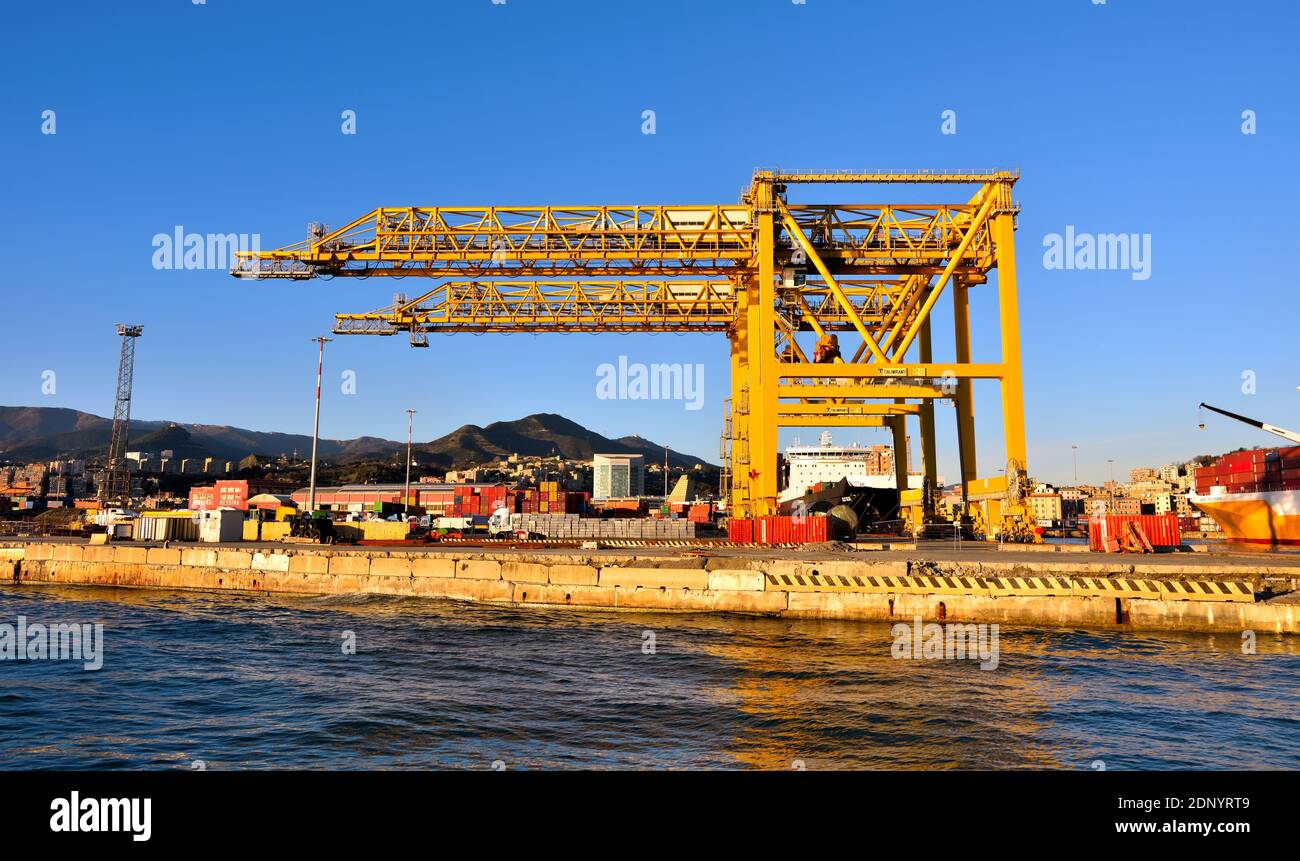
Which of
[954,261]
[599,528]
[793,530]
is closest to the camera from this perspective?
[793,530]

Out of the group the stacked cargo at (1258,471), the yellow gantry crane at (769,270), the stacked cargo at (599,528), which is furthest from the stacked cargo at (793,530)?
the stacked cargo at (1258,471)

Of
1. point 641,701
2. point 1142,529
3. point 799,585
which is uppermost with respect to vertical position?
point 1142,529

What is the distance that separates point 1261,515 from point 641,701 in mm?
41919

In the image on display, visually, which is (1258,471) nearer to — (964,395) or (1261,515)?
(1261,515)

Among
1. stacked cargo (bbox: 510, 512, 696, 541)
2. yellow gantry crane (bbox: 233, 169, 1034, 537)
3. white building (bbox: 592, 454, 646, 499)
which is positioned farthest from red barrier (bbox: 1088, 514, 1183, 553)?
white building (bbox: 592, 454, 646, 499)

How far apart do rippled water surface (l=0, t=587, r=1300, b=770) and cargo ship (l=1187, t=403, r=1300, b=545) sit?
2307cm

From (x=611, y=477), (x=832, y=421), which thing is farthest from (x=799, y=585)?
(x=611, y=477)

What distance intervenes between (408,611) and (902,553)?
1752 cm

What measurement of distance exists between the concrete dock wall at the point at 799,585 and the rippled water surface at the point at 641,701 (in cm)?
100

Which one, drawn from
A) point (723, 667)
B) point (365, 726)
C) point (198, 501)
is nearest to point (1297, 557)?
point (723, 667)

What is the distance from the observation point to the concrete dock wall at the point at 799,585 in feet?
73.7

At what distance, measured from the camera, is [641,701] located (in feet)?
46.1

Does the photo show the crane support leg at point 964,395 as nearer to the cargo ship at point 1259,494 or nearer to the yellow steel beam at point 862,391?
the yellow steel beam at point 862,391

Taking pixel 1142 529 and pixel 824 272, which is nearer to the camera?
pixel 1142 529
